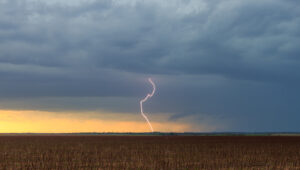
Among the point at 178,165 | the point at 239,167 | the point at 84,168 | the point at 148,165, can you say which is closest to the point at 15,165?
the point at 84,168

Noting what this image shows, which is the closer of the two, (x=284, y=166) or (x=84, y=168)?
(x=84, y=168)

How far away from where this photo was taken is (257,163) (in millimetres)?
32625

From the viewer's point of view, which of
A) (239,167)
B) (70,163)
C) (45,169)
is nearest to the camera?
(45,169)

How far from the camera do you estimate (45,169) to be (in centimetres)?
2744

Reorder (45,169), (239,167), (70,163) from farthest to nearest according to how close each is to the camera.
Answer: (70,163), (239,167), (45,169)

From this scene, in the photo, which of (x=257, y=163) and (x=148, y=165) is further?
(x=257, y=163)

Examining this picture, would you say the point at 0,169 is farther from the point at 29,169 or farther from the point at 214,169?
the point at 214,169

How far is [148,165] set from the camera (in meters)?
30.1

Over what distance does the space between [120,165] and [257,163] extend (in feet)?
36.6

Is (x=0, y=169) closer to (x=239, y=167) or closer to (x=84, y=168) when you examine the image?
(x=84, y=168)

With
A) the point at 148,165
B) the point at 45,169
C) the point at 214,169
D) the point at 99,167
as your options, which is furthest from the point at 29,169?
the point at 214,169

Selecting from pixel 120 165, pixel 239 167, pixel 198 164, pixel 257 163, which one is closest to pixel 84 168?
pixel 120 165

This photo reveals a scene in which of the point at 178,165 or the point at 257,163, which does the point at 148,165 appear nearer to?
the point at 178,165

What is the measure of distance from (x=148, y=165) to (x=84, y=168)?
4.85 meters
